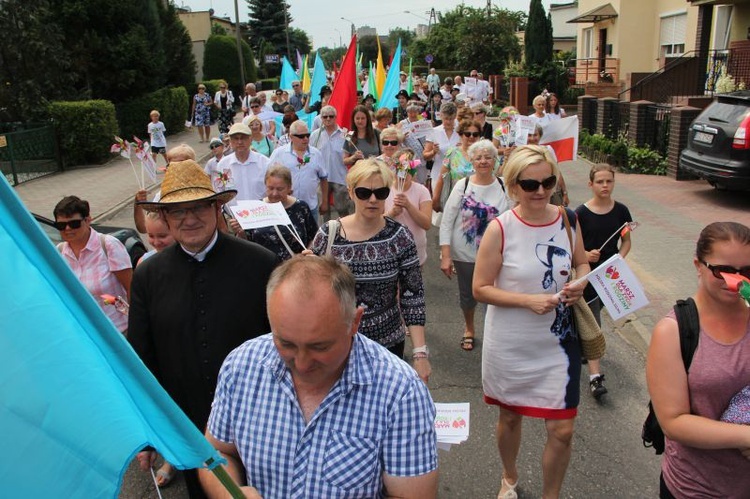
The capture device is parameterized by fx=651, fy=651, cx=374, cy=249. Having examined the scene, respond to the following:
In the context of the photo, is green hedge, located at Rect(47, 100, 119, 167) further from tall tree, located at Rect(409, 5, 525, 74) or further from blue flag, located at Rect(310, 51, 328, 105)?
tall tree, located at Rect(409, 5, 525, 74)

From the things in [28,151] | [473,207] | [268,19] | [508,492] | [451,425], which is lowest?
Answer: [508,492]

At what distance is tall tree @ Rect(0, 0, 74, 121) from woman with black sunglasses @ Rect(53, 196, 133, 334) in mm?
16037

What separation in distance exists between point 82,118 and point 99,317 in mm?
19302

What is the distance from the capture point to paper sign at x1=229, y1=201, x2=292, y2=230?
14.7 feet

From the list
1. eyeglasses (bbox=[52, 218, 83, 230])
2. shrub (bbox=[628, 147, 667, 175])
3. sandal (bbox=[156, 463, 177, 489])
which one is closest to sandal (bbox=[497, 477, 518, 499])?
sandal (bbox=[156, 463, 177, 489])

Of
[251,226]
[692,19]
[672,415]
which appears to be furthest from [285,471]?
[692,19]

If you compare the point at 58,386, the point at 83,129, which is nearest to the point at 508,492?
the point at 58,386

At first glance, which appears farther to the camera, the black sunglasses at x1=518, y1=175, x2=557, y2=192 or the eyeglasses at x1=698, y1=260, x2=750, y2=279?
the black sunglasses at x1=518, y1=175, x2=557, y2=192

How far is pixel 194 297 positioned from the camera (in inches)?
114

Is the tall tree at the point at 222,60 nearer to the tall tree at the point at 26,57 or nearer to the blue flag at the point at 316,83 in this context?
the tall tree at the point at 26,57

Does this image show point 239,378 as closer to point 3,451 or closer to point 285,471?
point 285,471

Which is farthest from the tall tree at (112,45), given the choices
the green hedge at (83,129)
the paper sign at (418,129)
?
the paper sign at (418,129)

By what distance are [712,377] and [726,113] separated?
9929 mm

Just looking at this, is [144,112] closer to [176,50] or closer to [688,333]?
[176,50]
